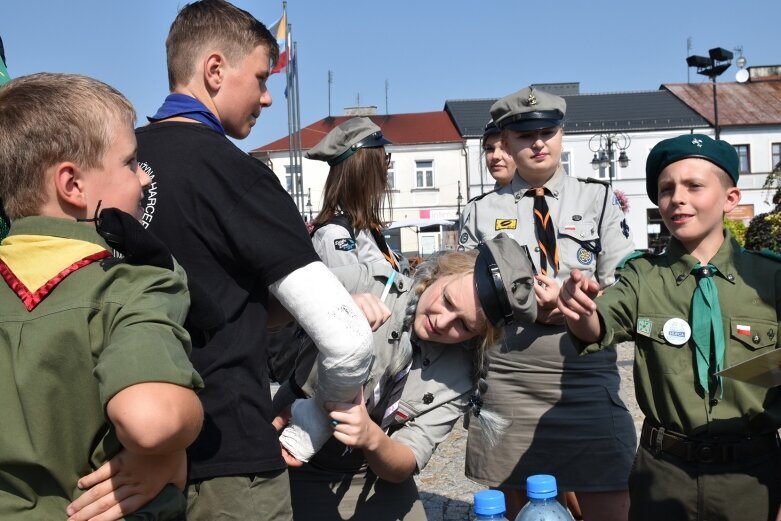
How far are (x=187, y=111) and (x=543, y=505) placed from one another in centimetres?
134

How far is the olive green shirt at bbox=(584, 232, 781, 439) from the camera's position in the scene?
2.51m

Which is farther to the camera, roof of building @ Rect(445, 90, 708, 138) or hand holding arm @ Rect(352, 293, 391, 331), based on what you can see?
roof of building @ Rect(445, 90, 708, 138)

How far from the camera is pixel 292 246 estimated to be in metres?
1.88

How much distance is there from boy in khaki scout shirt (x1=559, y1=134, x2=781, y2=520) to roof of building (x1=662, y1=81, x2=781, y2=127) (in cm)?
4327

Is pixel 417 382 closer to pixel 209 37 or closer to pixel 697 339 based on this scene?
pixel 697 339

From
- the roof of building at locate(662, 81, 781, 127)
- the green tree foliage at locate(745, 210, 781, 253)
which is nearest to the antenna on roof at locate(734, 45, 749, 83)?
the roof of building at locate(662, 81, 781, 127)

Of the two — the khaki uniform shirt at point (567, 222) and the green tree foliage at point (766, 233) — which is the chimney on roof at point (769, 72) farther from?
the khaki uniform shirt at point (567, 222)

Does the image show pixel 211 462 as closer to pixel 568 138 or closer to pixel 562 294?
pixel 562 294

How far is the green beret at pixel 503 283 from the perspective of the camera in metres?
2.27

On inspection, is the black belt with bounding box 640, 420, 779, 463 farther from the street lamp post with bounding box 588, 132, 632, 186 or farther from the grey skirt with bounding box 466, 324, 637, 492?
the street lamp post with bounding box 588, 132, 632, 186

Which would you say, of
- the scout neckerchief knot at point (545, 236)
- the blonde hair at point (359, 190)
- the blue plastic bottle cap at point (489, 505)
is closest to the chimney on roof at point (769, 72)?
the scout neckerchief knot at point (545, 236)

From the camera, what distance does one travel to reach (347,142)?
3914mm

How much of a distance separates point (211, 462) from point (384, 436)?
543 mm

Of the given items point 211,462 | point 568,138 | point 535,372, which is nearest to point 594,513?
point 535,372
